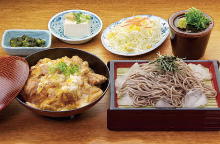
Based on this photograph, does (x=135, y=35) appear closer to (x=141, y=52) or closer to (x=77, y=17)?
(x=141, y=52)

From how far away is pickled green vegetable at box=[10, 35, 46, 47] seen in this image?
2.72 metres

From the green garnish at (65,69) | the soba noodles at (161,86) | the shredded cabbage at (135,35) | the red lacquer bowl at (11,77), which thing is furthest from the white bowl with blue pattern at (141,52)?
the red lacquer bowl at (11,77)

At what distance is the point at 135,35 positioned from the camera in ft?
9.20

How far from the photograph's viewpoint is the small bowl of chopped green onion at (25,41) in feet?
8.73

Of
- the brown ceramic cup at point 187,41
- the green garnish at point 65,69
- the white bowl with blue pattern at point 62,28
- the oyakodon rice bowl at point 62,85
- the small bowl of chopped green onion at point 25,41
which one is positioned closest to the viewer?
the oyakodon rice bowl at point 62,85

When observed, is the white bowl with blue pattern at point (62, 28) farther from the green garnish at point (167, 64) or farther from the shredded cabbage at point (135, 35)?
the green garnish at point (167, 64)

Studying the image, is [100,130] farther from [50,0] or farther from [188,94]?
[50,0]

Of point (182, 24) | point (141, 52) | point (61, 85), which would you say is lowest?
point (141, 52)

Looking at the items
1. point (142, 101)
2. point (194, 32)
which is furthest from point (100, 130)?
point (194, 32)

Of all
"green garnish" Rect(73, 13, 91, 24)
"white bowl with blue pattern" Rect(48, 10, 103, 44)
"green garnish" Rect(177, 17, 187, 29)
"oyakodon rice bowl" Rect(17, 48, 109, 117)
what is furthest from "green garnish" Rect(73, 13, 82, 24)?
→ "green garnish" Rect(177, 17, 187, 29)

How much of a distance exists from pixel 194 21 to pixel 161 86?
0.56m

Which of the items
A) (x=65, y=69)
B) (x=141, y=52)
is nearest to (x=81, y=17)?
(x=141, y=52)

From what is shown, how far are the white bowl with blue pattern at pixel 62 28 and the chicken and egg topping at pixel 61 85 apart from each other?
0.47 m

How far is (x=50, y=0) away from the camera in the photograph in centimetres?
330
